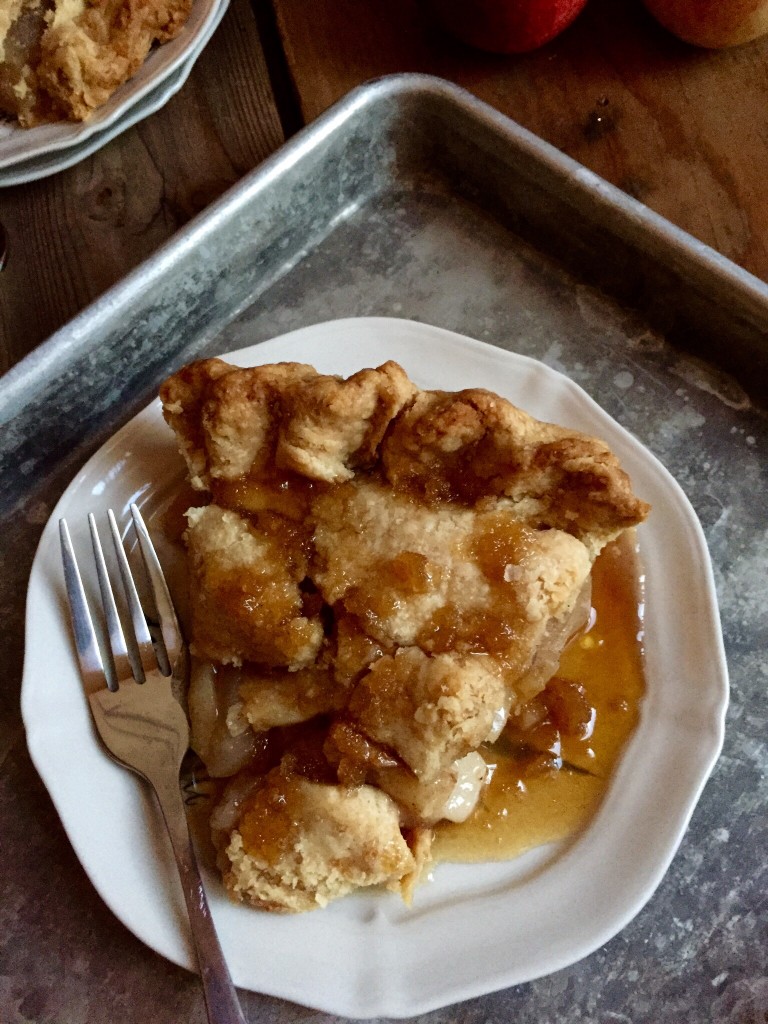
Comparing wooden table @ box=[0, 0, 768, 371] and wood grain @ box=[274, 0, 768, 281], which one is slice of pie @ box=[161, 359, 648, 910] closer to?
wooden table @ box=[0, 0, 768, 371]

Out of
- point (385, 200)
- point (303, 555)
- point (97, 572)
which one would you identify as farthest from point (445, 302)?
point (97, 572)

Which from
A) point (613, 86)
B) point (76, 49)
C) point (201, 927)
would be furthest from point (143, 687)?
point (613, 86)

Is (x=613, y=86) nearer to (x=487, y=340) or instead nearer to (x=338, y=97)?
(x=338, y=97)

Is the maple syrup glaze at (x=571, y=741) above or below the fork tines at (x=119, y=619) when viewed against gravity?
below

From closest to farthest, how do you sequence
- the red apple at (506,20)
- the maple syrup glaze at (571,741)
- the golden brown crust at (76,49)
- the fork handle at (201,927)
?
the fork handle at (201,927) < the maple syrup glaze at (571,741) < the golden brown crust at (76,49) < the red apple at (506,20)

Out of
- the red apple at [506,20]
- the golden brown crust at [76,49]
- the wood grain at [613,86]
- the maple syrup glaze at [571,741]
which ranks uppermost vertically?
the golden brown crust at [76,49]

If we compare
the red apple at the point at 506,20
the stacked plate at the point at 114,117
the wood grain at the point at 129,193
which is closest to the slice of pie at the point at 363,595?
the wood grain at the point at 129,193

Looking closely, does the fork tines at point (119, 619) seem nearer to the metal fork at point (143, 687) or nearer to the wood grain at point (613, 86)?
the metal fork at point (143, 687)
